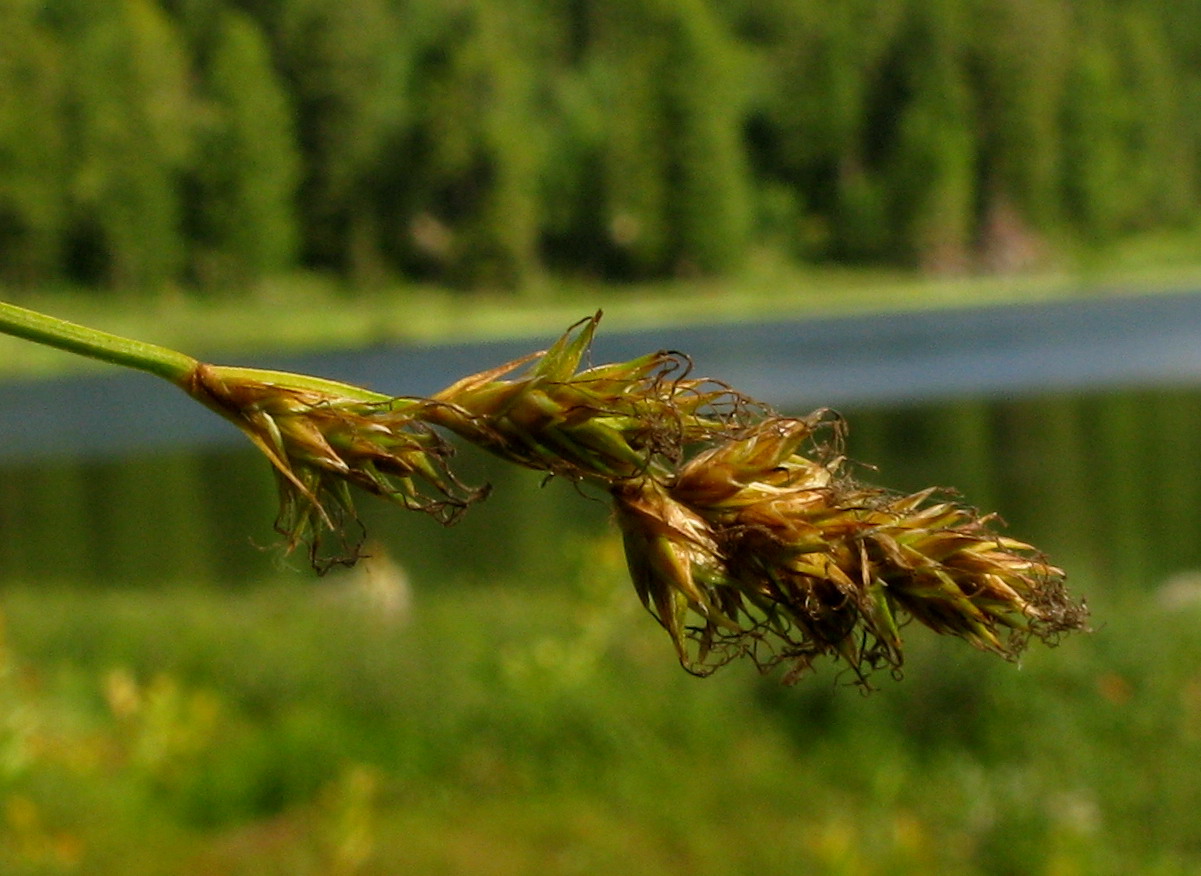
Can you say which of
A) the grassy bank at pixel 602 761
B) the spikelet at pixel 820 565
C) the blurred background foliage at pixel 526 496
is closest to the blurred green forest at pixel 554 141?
the blurred background foliage at pixel 526 496

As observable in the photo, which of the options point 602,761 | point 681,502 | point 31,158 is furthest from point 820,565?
point 31,158

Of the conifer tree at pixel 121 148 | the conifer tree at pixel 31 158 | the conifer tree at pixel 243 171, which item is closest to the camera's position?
the conifer tree at pixel 31 158

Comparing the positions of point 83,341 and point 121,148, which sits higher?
point 83,341

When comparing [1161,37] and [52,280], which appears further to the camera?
[1161,37]

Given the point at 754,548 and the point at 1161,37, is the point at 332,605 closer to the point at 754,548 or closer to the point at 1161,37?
the point at 754,548

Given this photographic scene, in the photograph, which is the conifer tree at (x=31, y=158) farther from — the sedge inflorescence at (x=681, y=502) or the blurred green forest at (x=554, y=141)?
the sedge inflorescence at (x=681, y=502)

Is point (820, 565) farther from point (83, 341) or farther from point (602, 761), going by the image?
point (602, 761)

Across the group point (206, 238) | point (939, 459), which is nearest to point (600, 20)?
point (206, 238)
